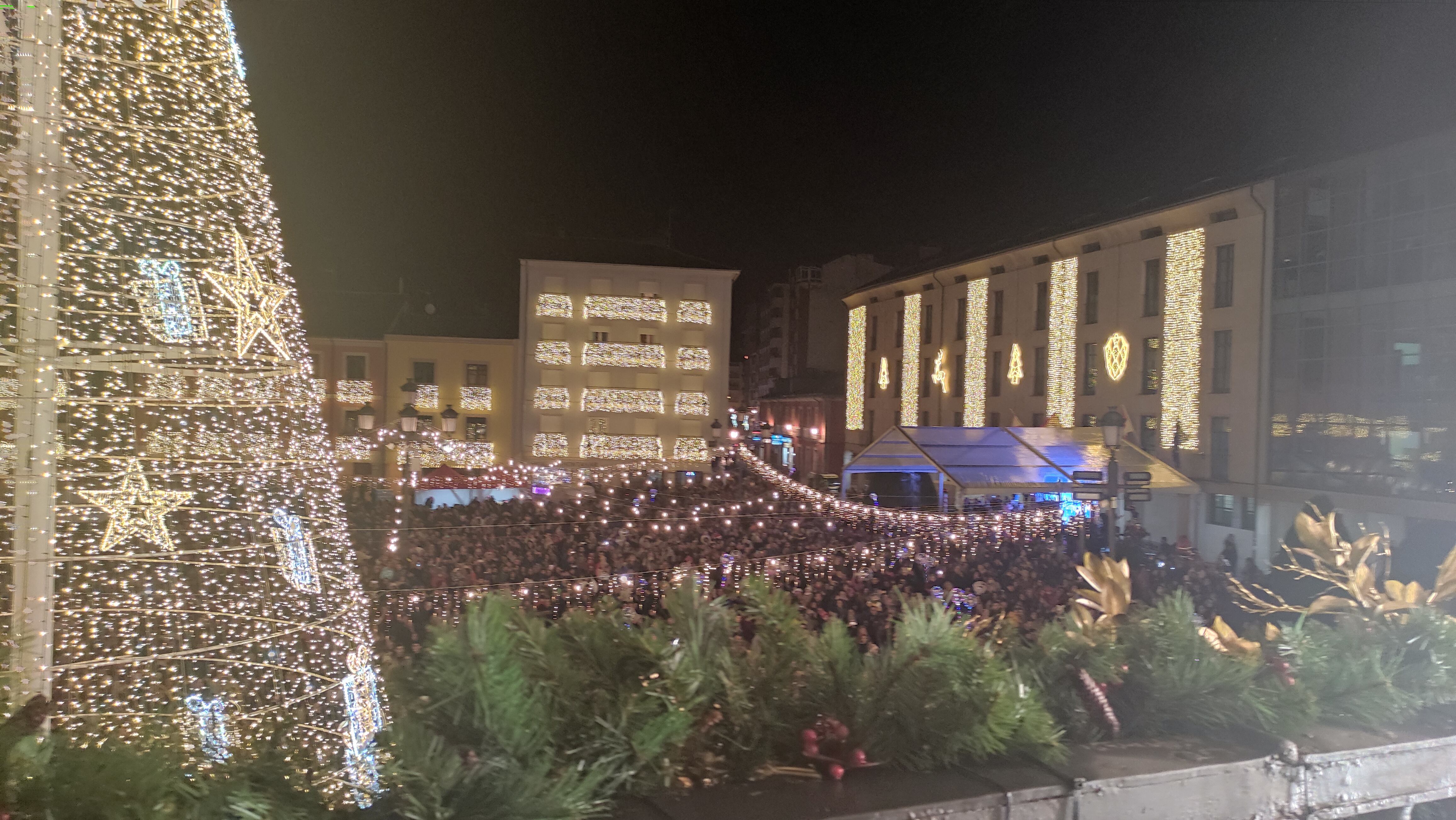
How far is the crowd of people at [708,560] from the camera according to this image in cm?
1104

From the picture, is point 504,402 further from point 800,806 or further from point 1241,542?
point 800,806

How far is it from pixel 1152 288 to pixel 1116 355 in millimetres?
2189

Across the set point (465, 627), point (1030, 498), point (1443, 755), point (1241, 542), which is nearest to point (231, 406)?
point (465, 627)

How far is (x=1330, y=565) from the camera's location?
10.8ft

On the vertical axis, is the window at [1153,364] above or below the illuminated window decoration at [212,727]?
above

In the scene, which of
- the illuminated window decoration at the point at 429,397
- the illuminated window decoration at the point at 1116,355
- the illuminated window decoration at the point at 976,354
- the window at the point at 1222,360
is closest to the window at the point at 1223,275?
the window at the point at 1222,360

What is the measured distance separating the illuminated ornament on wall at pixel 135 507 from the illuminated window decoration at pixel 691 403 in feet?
119

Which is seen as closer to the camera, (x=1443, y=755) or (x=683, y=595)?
(x=683, y=595)

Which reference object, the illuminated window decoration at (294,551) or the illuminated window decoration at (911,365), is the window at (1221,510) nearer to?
the illuminated window decoration at (911,365)

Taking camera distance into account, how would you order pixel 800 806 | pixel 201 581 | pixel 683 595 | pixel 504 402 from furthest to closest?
pixel 504 402
pixel 201 581
pixel 683 595
pixel 800 806

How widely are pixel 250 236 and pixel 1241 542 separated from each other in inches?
980

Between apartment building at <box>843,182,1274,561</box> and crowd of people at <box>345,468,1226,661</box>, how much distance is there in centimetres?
629

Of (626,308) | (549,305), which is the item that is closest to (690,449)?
(626,308)

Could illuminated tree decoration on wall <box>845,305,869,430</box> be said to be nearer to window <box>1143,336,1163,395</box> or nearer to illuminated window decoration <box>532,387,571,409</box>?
illuminated window decoration <box>532,387,571,409</box>
